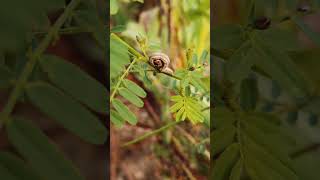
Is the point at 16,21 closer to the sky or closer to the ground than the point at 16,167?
closer to the sky

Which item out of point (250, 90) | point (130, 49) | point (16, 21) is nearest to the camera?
point (16, 21)

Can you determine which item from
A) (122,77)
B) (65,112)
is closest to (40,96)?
(65,112)

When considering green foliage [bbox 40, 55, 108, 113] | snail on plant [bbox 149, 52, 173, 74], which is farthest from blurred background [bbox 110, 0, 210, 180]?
green foliage [bbox 40, 55, 108, 113]

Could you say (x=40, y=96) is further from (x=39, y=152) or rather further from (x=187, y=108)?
(x=187, y=108)

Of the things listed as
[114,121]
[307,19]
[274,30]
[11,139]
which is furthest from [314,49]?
[11,139]

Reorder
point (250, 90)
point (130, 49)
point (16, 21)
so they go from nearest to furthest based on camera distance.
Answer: point (16, 21)
point (130, 49)
point (250, 90)

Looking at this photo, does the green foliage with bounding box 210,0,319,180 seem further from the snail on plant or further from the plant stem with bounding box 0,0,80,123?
the plant stem with bounding box 0,0,80,123

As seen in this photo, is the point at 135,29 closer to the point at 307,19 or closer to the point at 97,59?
the point at 97,59
